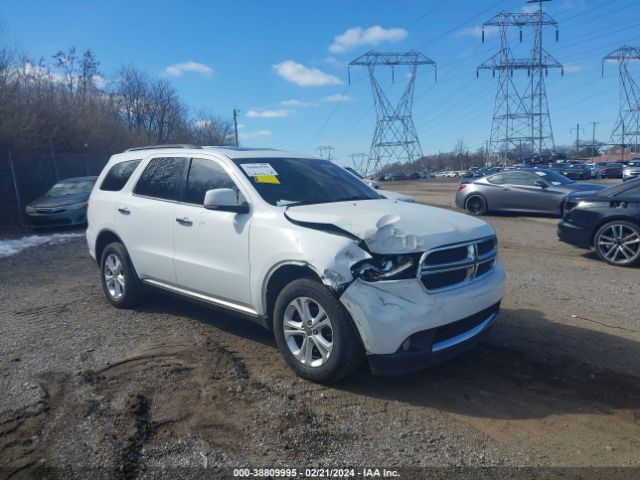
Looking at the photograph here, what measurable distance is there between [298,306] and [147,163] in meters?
2.97

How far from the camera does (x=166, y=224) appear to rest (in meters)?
5.23

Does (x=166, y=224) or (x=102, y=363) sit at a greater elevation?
(x=166, y=224)

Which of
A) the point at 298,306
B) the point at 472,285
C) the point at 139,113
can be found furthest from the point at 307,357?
the point at 139,113

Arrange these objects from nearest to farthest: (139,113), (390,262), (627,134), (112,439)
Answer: (112,439)
(390,262)
(139,113)
(627,134)

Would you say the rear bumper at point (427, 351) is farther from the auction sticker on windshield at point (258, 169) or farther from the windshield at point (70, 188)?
the windshield at point (70, 188)

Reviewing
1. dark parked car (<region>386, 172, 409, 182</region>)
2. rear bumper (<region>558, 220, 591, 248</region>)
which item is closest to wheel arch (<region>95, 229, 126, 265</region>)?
rear bumper (<region>558, 220, 591, 248</region>)

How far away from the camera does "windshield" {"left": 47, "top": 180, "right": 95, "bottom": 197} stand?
15812 millimetres

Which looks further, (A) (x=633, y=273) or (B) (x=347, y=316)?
(A) (x=633, y=273)

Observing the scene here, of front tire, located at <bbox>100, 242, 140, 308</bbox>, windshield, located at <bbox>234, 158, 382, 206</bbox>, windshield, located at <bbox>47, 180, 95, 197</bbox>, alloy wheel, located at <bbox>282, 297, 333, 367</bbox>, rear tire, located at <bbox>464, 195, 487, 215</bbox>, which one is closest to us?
alloy wheel, located at <bbox>282, 297, 333, 367</bbox>

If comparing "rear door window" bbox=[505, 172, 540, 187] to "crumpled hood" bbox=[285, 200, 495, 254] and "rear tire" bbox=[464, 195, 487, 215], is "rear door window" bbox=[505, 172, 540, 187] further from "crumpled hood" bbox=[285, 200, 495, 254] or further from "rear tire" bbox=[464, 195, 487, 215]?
"crumpled hood" bbox=[285, 200, 495, 254]

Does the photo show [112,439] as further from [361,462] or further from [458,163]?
[458,163]

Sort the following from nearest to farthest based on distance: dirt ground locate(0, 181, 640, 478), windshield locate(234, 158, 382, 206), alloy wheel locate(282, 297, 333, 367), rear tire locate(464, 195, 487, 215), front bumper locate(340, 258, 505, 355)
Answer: dirt ground locate(0, 181, 640, 478)
front bumper locate(340, 258, 505, 355)
alloy wheel locate(282, 297, 333, 367)
windshield locate(234, 158, 382, 206)
rear tire locate(464, 195, 487, 215)

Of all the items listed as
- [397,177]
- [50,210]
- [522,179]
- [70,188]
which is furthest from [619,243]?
[397,177]

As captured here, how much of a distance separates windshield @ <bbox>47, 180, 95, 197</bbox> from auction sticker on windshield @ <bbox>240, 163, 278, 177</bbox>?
41.9ft
